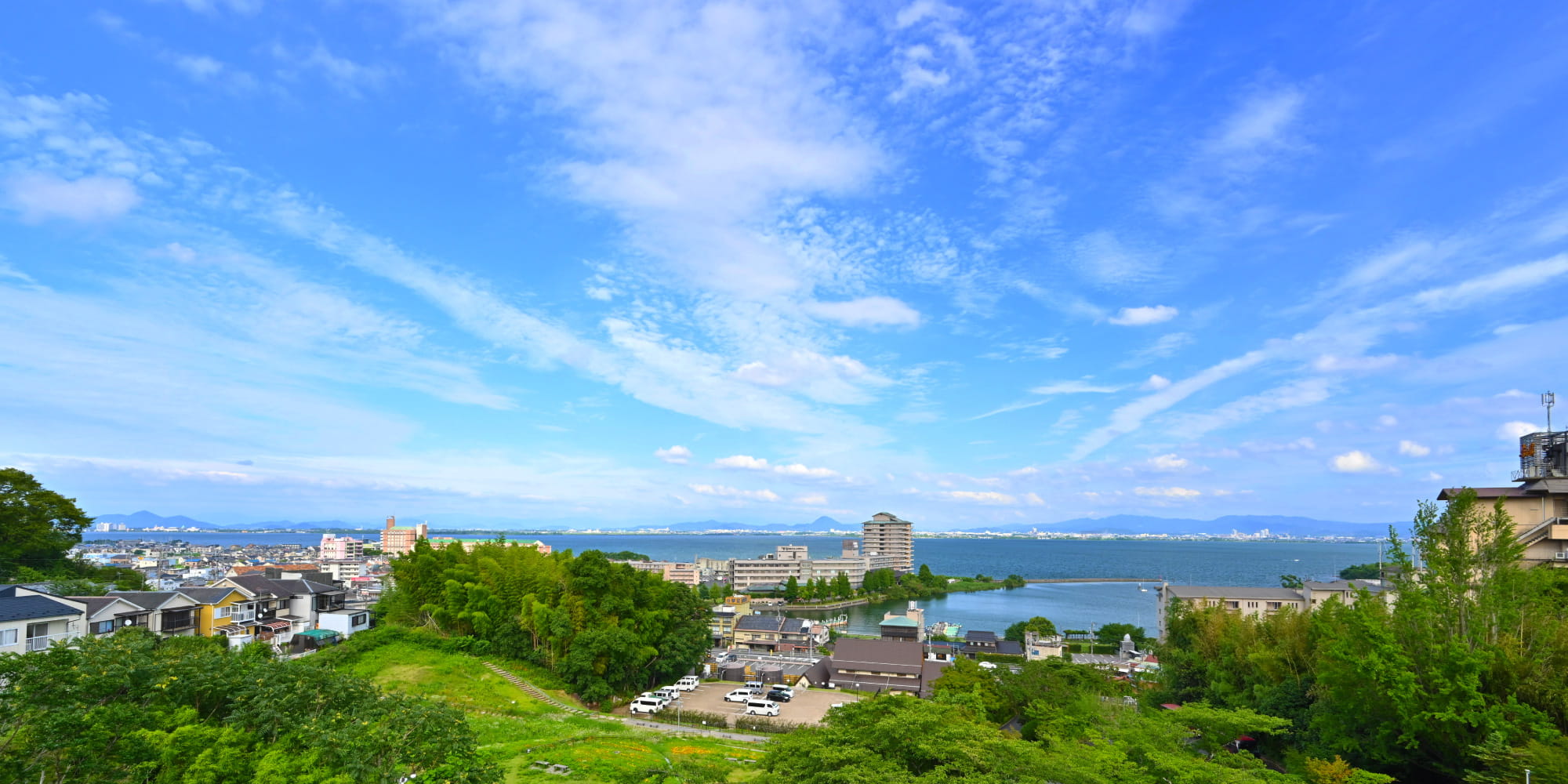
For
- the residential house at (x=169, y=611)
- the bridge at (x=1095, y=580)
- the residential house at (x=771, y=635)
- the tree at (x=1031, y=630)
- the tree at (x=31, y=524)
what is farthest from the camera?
the bridge at (x=1095, y=580)

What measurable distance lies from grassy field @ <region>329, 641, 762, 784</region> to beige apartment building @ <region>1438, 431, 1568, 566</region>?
58.1ft

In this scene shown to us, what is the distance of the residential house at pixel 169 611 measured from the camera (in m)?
21.7

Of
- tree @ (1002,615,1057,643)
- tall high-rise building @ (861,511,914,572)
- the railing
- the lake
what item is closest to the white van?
the railing

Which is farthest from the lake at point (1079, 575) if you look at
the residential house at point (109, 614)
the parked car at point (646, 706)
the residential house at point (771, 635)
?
the parked car at point (646, 706)

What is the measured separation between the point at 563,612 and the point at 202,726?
13110mm

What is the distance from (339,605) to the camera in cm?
3041

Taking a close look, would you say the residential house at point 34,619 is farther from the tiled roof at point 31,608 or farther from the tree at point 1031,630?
the tree at point 1031,630

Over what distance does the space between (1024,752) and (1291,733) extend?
421 inches

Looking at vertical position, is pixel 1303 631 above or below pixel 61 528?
below

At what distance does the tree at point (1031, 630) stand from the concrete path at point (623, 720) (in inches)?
898

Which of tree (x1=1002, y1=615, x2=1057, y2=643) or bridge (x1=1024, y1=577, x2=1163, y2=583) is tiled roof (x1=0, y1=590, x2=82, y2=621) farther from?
bridge (x1=1024, y1=577, x2=1163, y2=583)

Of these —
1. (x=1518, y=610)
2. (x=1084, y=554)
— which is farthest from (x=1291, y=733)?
(x=1084, y=554)

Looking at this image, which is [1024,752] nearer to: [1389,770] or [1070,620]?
[1389,770]

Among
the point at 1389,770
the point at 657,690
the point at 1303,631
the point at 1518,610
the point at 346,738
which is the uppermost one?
the point at 1518,610
